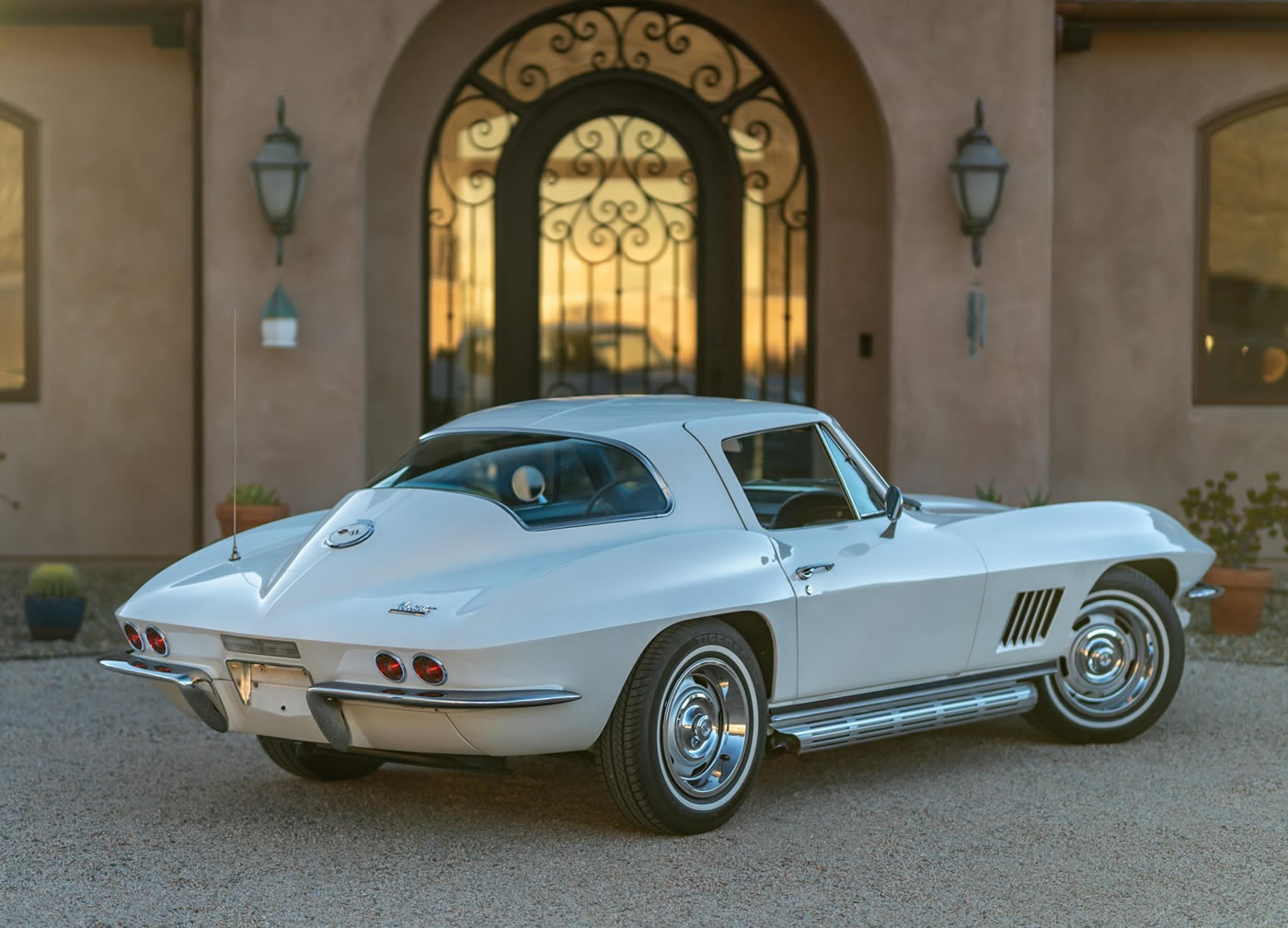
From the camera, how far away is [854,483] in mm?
5500

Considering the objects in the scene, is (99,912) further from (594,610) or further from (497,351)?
(497,351)

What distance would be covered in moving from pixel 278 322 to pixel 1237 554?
17.9ft

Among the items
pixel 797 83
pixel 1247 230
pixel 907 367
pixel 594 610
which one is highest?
pixel 797 83

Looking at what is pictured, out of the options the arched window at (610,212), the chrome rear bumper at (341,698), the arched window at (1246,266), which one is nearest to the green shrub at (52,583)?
the arched window at (610,212)

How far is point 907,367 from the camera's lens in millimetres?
9562

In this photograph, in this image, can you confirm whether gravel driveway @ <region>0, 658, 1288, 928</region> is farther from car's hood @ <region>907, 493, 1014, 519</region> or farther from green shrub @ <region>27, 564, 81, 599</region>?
green shrub @ <region>27, 564, 81, 599</region>

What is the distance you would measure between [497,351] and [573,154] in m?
1.35

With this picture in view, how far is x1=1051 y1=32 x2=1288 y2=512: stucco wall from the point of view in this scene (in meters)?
10.4

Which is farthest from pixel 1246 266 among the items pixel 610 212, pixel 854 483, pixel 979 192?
pixel 854 483

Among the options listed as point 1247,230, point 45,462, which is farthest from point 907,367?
point 45,462

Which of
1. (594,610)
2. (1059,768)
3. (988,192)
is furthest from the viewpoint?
(988,192)

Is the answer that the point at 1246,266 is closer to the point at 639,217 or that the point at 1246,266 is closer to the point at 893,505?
the point at 639,217

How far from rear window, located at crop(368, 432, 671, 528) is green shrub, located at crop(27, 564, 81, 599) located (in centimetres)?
359

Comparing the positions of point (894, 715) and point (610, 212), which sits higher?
point (610, 212)
